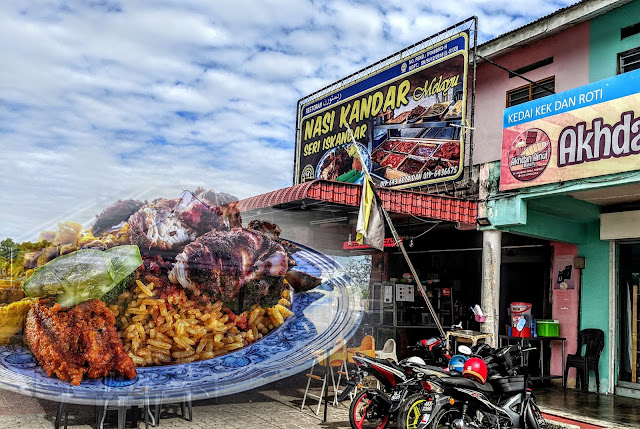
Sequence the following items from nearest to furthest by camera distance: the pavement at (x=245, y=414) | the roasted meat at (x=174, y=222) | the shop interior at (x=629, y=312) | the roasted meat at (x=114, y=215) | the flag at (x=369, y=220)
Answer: the roasted meat at (x=114, y=215)
the roasted meat at (x=174, y=222)
the pavement at (x=245, y=414)
the flag at (x=369, y=220)
the shop interior at (x=629, y=312)

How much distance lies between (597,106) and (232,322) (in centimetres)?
625

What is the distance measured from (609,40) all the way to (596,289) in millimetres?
4894

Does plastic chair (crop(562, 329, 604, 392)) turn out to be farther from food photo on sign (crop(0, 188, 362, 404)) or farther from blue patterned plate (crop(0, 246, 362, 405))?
food photo on sign (crop(0, 188, 362, 404))

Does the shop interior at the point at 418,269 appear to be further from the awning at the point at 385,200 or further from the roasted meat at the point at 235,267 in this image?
the roasted meat at the point at 235,267

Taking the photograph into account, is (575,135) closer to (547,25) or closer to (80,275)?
(547,25)

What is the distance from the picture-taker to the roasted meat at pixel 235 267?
693cm

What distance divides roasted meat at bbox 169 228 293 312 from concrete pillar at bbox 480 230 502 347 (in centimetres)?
404

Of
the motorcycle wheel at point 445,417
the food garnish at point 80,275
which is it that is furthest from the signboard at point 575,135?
the food garnish at point 80,275

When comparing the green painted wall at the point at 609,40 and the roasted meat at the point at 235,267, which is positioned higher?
the green painted wall at the point at 609,40

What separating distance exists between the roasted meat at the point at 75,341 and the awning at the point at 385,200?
2.45 metres

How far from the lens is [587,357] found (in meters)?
10.5

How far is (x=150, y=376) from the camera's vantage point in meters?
6.57

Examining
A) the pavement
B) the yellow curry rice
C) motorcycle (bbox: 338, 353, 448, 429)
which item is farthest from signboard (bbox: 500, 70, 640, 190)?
the yellow curry rice

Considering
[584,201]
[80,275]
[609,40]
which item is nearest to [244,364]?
[80,275]
